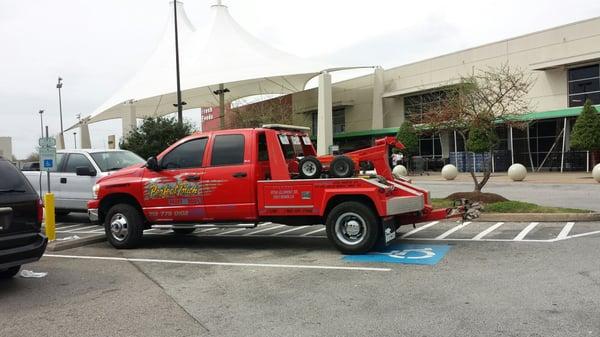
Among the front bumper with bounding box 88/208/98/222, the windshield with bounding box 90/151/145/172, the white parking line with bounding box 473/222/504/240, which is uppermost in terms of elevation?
the windshield with bounding box 90/151/145/172

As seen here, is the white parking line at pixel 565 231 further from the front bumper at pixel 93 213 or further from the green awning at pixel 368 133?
the green awning at pixel 368 133

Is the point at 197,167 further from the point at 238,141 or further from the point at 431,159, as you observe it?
the point at 431,159

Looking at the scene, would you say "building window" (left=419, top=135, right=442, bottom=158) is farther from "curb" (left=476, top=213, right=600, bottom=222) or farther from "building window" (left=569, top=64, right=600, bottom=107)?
"curb" (left=476, top=213, right=600, bottom=222)

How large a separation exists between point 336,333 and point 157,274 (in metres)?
3.48

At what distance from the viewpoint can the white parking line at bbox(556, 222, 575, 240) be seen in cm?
926

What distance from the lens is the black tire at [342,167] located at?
8453 mm

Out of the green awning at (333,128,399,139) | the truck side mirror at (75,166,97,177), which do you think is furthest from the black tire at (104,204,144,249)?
the green awning at (333,128,399,139)

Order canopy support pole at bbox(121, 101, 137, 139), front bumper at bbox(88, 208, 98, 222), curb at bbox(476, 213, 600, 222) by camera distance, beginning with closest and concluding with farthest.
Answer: front bumper at bbox(88, 208, 98, 222)
curb at bbox(476, 213, 600, 222)
canopy support pole at bbox(121, 101, 137, 139)

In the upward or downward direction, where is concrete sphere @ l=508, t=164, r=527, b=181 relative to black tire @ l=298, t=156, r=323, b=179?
downward

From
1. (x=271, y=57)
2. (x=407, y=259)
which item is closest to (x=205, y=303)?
(x=407, y=259)

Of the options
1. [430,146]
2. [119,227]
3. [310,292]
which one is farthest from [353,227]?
[430,146]

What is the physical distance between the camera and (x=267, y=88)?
5206 centimetres

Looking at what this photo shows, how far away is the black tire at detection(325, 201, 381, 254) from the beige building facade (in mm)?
24952

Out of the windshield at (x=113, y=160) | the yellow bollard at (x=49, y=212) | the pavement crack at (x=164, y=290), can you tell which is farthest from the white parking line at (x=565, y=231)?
the windshield at (x=113, y=160)
